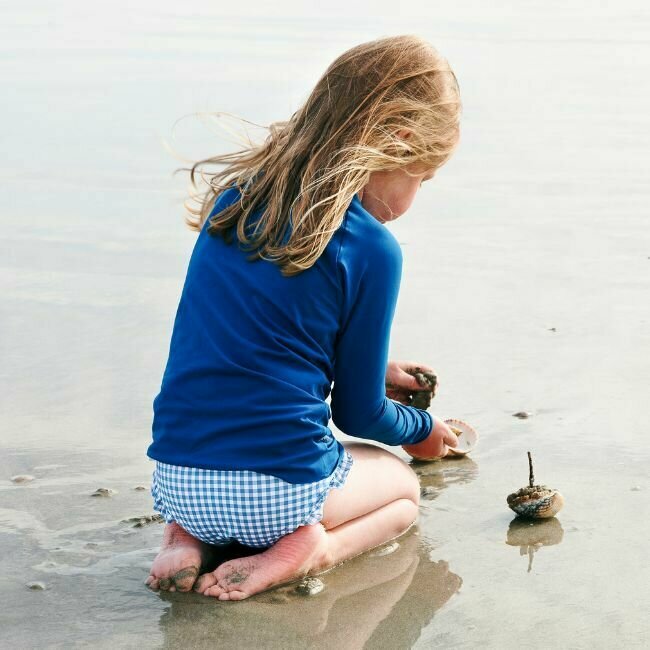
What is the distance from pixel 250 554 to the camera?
313cm

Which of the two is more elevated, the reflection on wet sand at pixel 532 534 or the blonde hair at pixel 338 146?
the blonde hair at pixel 338 146

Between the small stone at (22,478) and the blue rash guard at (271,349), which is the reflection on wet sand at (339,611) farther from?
the small stone at (22,478)

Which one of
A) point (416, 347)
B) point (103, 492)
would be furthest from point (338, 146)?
point (416, 347)

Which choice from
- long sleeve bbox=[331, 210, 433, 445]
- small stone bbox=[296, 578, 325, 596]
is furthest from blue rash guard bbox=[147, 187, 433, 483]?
small stone bbox=[296, 578, 325, 596]

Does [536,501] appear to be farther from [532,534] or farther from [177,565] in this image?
[177,565]

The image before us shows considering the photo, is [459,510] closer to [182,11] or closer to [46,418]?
[46,418]

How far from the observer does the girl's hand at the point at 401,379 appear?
373 cm

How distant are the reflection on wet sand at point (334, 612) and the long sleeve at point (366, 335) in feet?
1.26

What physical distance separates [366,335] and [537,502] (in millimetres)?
719

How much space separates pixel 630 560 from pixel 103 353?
2.21 metres

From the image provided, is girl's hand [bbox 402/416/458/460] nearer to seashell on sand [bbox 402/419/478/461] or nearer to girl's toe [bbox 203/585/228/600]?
seashell on sand [bbox 402/419/478/461]

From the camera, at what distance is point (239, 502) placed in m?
2.96

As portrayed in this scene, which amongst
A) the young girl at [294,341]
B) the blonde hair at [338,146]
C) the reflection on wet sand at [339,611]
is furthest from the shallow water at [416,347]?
the blonde hair at [338,146]

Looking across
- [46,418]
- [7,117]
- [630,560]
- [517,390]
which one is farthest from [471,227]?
[7,117]
